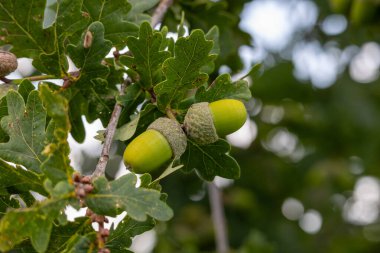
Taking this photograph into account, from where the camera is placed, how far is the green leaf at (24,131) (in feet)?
4.70

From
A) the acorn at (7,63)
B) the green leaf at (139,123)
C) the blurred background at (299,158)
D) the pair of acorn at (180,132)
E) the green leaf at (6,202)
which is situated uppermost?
the acorn at (7,63)

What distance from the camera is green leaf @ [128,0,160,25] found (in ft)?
6.28

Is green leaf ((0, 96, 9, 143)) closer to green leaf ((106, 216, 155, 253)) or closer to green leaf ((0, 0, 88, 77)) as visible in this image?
green leaf ((0, 0, 88, 77))

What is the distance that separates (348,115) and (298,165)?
0.60 m

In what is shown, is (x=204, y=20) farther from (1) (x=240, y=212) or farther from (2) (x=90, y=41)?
(1) (x=240, y=212)

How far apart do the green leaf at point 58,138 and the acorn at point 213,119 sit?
0.34 metres

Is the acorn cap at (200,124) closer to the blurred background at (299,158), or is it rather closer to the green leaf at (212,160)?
the green leaf at (212,160)

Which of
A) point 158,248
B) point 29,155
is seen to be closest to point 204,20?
point 29,155

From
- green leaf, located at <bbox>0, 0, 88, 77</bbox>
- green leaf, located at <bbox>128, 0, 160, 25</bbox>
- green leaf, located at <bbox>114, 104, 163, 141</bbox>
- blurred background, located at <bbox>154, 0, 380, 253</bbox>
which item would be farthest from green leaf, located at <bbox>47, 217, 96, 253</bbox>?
blurred background, located at <bbox>154, 0, 380, 253</bbox>

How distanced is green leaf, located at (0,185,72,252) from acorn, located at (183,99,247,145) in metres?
0.40

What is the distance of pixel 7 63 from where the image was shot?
160 centimetres

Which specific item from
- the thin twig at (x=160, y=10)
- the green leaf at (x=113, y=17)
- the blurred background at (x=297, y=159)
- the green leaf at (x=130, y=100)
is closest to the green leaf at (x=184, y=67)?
the green leaf at (x=130, y=100)

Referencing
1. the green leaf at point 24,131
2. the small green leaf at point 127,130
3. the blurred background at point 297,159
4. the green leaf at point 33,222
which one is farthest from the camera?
the blurred background at point 297,159

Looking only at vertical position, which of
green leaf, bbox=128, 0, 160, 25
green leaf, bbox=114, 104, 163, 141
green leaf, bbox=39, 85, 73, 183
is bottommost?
green leaf, bbox=114, 104, 163, 141
